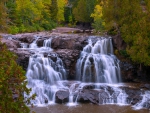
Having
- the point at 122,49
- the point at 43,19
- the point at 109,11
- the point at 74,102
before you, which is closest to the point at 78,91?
the point at 74,102

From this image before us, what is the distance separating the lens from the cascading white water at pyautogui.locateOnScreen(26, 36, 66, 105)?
1852 centimetres

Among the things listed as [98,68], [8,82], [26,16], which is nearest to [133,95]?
[98,68]

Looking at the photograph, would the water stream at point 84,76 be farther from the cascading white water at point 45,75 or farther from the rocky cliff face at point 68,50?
the rocky cliff face at point 68,50

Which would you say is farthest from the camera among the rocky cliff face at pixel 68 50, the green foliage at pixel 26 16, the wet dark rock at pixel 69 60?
the green foliage at pixel 26 16

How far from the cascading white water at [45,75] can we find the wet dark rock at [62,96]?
0.47 m

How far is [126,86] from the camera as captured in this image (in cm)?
1970

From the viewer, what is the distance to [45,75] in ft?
67.0

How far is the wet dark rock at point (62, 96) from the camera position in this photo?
17737 millimetres

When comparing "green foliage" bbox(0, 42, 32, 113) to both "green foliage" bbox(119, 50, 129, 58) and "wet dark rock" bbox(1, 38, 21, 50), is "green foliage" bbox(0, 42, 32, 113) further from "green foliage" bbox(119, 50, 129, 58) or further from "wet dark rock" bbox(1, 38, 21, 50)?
"green foliage" bbox(119, 50, 129, 58)

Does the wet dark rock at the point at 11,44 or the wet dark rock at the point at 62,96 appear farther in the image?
the wet dark rock at the point at 11,44

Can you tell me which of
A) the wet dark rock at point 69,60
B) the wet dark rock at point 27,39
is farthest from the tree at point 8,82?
the wet dark rock at point 27,39

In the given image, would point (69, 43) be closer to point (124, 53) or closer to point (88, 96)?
point (124, 53)

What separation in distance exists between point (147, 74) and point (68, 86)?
24.9ft

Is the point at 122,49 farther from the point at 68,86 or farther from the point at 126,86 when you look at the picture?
the point at 68,86
